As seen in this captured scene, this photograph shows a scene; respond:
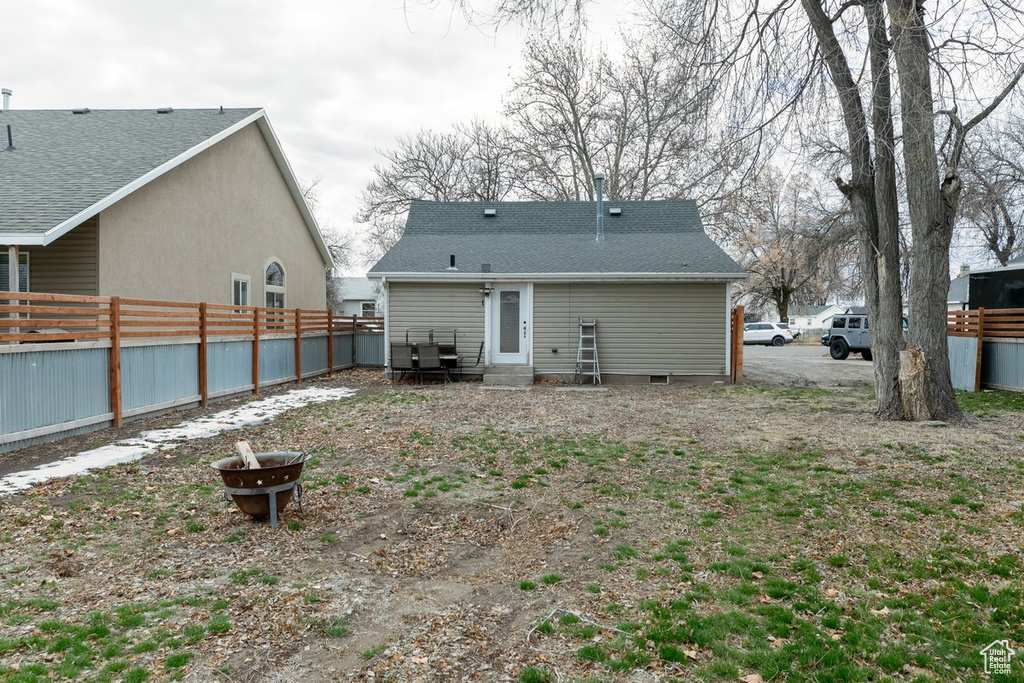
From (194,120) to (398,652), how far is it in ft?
46.8

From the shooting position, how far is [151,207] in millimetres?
11211

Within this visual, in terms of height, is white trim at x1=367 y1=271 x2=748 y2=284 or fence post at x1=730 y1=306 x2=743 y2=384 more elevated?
white trim at x1=367 y1=271 x2=748 y2=284

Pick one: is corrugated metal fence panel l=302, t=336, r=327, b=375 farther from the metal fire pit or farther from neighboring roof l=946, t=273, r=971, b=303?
neighboring roof l=946, t=273, r=971, b=303

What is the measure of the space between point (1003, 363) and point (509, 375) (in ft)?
32.9

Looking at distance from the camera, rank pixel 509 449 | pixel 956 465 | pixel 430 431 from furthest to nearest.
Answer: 1. pixel 430 431
2. pixel 509 449
3. pixel 956 465

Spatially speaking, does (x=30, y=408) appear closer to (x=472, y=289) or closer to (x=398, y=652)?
(x=398, y=652)

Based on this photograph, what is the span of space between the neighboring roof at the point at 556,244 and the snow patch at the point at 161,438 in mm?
4196

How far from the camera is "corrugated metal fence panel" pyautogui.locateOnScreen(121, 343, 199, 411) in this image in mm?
8609

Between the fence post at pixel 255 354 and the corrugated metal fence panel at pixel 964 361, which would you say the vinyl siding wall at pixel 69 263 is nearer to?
the fence post at pixel 255 354

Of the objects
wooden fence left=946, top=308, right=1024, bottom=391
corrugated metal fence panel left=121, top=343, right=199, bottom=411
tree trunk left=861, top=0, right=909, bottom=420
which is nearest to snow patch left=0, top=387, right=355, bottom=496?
corrugated metal fence panel left=121, top=343, right=199, bottom=411

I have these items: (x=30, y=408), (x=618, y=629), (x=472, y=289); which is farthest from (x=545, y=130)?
(x=618, y=629)

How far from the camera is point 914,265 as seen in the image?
8.90 meters

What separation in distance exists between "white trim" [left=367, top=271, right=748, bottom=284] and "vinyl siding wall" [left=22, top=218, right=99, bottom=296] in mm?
5419

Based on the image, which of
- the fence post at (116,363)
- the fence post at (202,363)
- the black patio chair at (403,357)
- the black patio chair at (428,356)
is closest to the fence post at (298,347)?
the black patio chair at (403,357)
